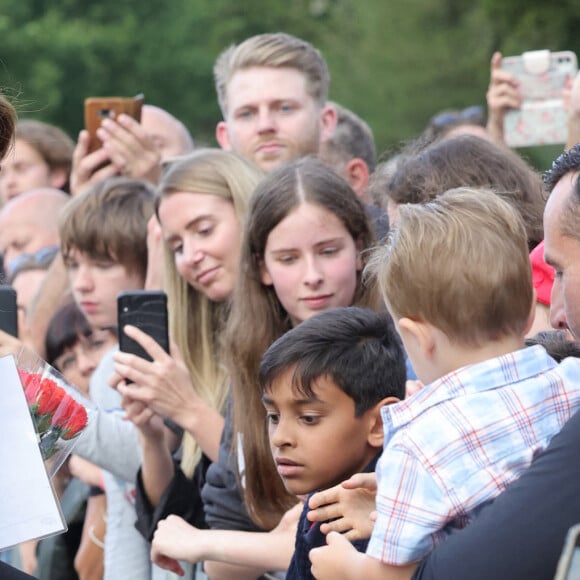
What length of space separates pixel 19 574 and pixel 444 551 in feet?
2.92

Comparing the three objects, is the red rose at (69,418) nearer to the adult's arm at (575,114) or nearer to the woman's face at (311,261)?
the woman's face at (311,261)

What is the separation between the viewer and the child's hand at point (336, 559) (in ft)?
8.82

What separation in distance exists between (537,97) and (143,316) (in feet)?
7.49

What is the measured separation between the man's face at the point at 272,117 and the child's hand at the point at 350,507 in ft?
9.36

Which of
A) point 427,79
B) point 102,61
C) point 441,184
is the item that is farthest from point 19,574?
point 102,61

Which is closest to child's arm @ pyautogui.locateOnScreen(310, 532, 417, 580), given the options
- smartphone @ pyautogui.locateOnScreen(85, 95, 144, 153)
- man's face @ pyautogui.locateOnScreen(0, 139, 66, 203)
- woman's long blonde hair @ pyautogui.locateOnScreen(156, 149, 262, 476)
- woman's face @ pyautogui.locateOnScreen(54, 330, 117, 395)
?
woman's long blonde hair @ pyautogui.locateOnScreen(156, 149, 262, 476)

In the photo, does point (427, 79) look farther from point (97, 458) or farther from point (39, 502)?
point (39, 502)

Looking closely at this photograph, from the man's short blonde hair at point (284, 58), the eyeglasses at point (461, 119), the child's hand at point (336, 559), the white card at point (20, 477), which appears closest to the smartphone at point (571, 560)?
the child's hand at point (336, 559)

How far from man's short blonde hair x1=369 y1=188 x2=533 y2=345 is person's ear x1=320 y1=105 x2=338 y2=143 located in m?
3.13

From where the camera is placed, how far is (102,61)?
24828mm

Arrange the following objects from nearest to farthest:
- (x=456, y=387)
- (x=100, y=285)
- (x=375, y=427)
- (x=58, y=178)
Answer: (x=456, y=387)
(x=375, y=427)
(x=100, y=285)
(x=58, y=178)

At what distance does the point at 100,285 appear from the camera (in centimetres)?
545

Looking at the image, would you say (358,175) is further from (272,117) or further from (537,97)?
(537,97)

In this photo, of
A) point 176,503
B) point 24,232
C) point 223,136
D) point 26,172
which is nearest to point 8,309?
point 176,503
